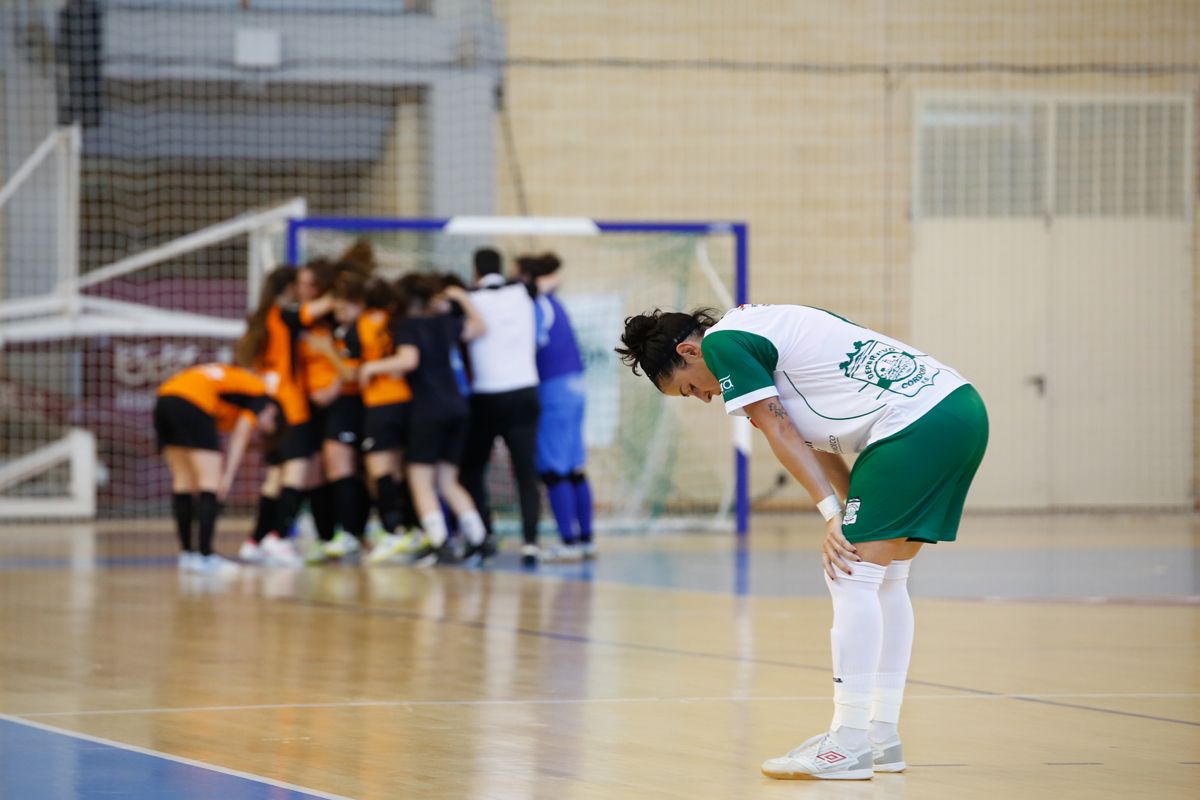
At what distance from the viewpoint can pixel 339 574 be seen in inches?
360

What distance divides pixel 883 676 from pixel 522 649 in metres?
2.34

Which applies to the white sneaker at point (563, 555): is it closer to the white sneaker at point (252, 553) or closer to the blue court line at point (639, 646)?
the white sneaker at point (252, 553)

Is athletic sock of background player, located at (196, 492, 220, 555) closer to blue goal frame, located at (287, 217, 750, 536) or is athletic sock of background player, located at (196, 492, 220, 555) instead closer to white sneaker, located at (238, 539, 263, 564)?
white sneaker, located at (238, 539, 263, 564)

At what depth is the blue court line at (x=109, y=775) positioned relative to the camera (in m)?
3.59

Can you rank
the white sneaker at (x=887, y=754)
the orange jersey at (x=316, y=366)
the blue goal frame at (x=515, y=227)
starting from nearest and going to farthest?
the white sneaker at (x=887, y=754) → the orange jersey at (x=316, y=366) → the blue goal frame at (x=515, y=227)

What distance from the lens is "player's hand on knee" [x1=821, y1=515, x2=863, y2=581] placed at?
3.82m

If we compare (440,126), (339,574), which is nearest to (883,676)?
(339,574)

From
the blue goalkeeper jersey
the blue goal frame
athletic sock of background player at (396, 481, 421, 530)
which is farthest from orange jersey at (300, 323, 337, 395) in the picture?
the blue goal frame

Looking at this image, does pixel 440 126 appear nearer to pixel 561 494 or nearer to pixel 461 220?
pixel 461 220

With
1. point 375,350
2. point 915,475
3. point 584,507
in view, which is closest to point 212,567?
point 375,350

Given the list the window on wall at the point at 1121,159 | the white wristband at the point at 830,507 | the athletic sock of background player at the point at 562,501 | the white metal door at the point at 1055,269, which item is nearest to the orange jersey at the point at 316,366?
the athletic sock of background player at the point at 562,501

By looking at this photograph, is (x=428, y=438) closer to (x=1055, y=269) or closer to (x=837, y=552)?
(x=837, y=552)

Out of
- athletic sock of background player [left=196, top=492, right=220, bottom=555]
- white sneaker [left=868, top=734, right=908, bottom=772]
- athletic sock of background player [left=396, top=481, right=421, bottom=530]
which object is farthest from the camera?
athletic sock of background player [left=396, top=481, right=421, bottom=530]

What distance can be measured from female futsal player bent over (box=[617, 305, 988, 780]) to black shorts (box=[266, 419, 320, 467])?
602 cm
